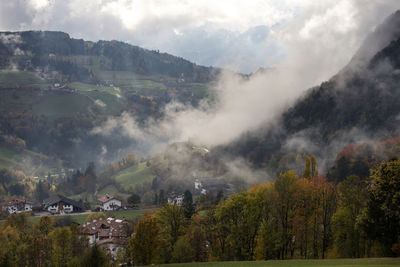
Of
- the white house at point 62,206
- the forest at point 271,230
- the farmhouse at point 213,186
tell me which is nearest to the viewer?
the forest at point 271,230

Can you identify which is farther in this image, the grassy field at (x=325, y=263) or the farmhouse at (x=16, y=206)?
the farmhouse at (x=16, y=206)

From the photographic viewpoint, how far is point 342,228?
50.2m

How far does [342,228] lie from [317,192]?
5.58 m

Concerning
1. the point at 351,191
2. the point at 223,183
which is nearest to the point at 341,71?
the point at 223,183

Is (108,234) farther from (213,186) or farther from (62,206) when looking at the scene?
(213,186)

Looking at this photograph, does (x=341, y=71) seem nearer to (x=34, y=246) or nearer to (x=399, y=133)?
(x=399, y=133)

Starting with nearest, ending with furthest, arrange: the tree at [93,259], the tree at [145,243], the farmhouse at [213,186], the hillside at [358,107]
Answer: the tree at [93,259]
the tree at [145,243]
the hillside at [358,107]
the farmhouse at [213,186]

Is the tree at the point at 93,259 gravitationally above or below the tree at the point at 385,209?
below

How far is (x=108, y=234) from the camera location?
8944cm

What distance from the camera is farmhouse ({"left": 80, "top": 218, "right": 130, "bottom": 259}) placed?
8154 centimetres

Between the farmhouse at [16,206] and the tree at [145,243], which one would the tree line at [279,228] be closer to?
the tree at [145,243]

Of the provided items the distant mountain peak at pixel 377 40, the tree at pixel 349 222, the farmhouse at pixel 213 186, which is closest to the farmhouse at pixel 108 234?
the tree at pixel 349 222

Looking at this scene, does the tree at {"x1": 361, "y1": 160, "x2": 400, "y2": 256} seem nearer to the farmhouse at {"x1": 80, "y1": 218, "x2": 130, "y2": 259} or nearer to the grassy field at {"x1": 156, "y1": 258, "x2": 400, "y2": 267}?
the grassy field at {"x1": 156, "y1": 258, "x2": 400, "y2": 267}

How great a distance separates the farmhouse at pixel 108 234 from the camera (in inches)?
3210
